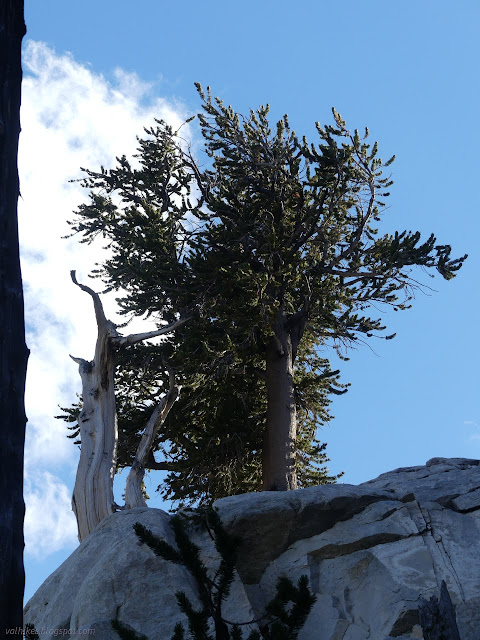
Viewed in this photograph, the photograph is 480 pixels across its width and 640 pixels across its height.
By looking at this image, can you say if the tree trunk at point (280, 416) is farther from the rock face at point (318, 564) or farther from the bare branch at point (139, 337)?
the rock face at point (318, 564)

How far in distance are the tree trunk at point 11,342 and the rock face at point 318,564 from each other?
4.41 metres

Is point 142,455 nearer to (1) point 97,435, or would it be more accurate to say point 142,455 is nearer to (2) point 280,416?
(1) point 97,435

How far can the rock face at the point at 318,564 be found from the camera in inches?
404

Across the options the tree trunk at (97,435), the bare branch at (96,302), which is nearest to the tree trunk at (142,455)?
the tree trunk at (97,435)

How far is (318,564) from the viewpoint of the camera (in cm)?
1148

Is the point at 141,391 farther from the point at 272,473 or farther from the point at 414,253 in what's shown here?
the point at 414,253

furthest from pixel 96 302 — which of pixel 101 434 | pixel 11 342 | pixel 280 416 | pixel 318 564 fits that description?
pixel 11 342

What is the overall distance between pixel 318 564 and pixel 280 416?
8.02 metres

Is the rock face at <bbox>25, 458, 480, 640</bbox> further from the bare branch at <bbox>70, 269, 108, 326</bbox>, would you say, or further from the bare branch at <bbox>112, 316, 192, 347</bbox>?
the bare branch at <bbox>70, 269, 108, 326</bbox>

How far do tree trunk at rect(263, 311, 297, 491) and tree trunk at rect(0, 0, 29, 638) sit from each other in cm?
1275

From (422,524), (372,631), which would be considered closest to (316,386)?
(422,524)

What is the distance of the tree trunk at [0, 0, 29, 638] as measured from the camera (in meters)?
5.72

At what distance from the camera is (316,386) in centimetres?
2119

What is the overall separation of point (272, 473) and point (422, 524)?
7473 mm
